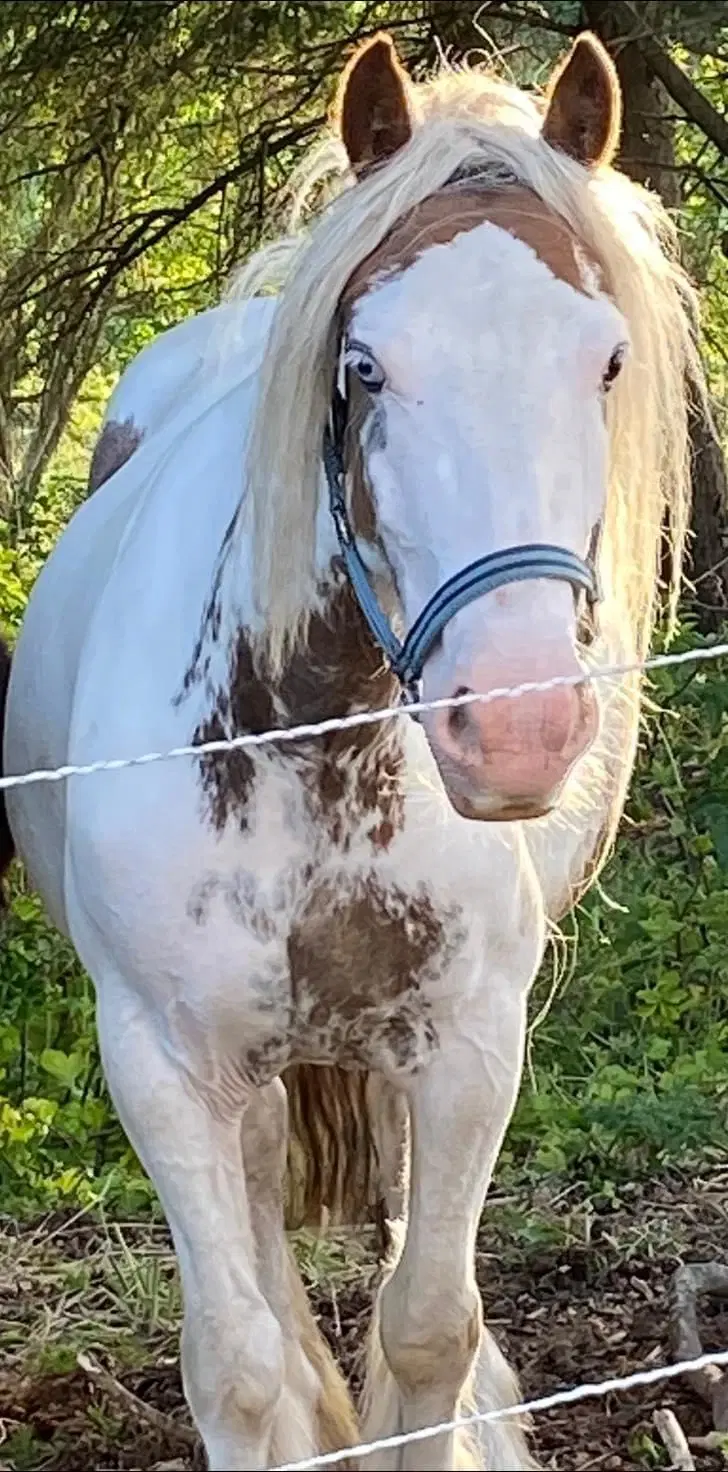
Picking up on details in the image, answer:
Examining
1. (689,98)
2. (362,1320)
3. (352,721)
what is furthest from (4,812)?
(689,98)

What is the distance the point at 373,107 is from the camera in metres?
2.19

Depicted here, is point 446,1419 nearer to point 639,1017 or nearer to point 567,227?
point 567,227

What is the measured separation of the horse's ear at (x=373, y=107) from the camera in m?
2.15

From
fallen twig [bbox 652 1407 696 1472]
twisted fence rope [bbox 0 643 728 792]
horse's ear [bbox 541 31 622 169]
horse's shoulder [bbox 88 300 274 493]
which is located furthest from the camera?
horse's shoulder [bbox 88 300 274 493]

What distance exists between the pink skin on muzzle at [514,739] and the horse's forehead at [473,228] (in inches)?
17.5

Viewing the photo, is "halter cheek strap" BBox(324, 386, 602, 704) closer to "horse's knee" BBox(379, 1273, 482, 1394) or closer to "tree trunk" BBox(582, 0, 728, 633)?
"horse's knee" BBox(379, 1273, 482, 1394)

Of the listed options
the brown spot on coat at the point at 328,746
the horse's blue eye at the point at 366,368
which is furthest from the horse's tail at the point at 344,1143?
the horse's blue eye at the point at 366,368

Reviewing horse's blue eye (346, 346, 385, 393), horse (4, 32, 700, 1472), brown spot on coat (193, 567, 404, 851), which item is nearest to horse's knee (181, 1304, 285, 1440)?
horse (4, 32, 700, 1472)

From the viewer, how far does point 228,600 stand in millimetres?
2406

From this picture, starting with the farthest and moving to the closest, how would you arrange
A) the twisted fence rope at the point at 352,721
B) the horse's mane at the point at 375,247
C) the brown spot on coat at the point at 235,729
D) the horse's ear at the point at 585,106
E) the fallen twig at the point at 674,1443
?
1. the fallen twig at the point at 674,1443
2. the brown spot on coat at the point at 235,729
3. the horse's ear at the point at 585,106
4. the horse's mane at the point at 375,247
5. the twisted fence rope at the point at 352,721

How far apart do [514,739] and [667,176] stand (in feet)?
14.5

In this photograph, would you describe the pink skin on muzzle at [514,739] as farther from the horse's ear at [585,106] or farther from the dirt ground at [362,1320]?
the dirt ground at [362,1320]

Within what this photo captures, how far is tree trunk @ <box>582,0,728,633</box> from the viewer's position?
493 centimetres

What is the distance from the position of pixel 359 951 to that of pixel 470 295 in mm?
821
